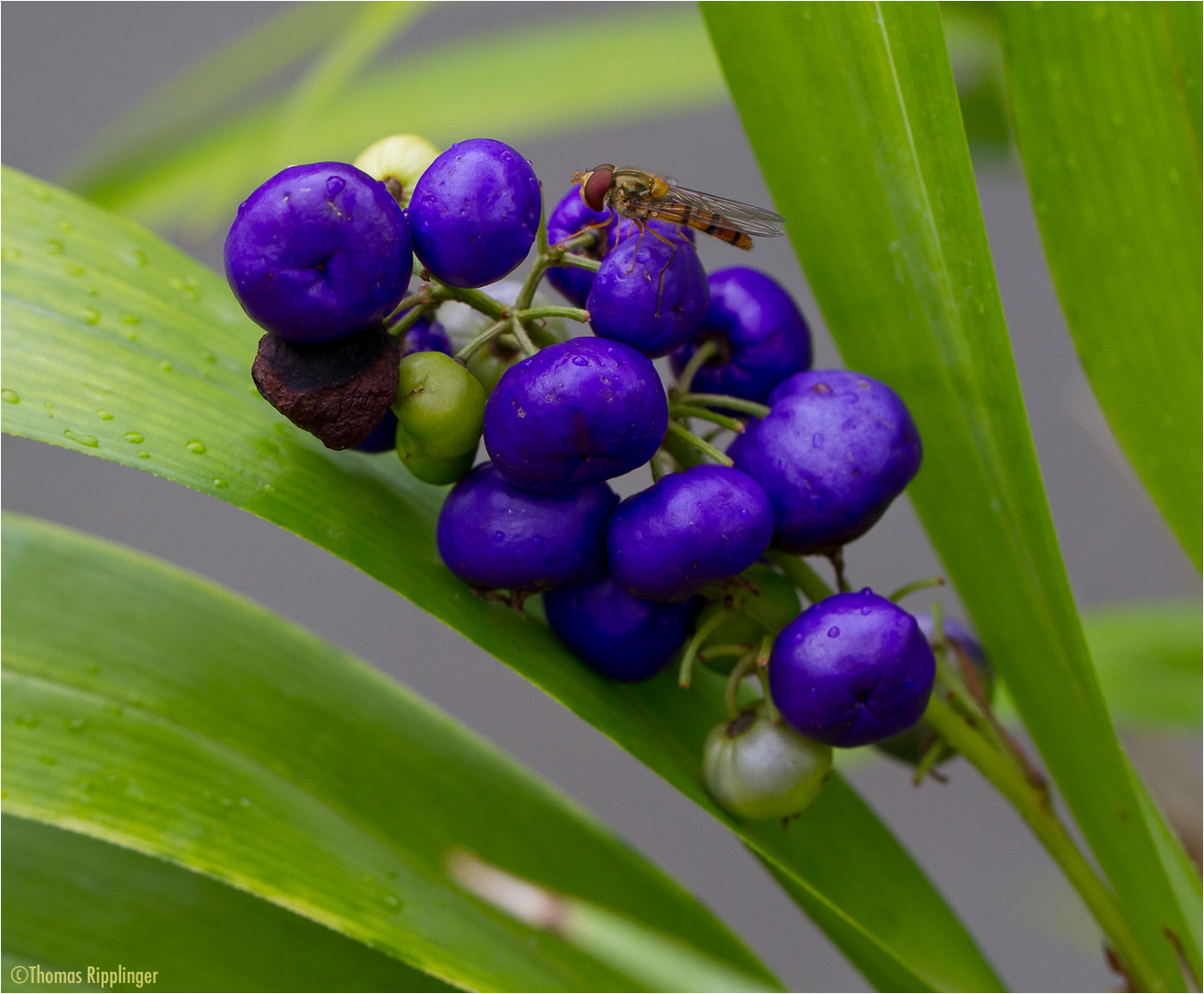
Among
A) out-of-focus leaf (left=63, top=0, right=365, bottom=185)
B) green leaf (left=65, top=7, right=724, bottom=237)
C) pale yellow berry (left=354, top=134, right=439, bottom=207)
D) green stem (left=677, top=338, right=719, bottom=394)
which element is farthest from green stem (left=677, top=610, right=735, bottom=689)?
out-of-focus leaf (left=63, top=0, right=365, bottom=185)

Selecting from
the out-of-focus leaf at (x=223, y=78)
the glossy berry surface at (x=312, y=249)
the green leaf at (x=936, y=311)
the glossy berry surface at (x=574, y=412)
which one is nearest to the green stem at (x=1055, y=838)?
the green leaf at (x=936, y=311)

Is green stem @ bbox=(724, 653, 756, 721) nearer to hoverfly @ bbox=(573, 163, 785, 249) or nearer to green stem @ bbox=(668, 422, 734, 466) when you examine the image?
green stem @ bbox=(668, 422, 734, 466)

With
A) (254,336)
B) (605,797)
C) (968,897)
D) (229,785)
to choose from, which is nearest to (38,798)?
(229,785)

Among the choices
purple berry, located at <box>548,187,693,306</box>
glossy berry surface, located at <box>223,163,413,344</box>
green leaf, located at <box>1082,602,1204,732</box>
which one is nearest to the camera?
glossy berry surface, located at <box>223,163,413,344</box>

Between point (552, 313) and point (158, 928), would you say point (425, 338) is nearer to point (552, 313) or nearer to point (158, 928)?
point (552, 313)

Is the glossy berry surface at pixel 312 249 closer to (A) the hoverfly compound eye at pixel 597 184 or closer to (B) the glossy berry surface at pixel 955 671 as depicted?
(A) the hoverfly compound eye at pixel 597 184

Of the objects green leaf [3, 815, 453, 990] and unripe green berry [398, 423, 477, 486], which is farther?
green leaf [3, 815, 453, 990]
